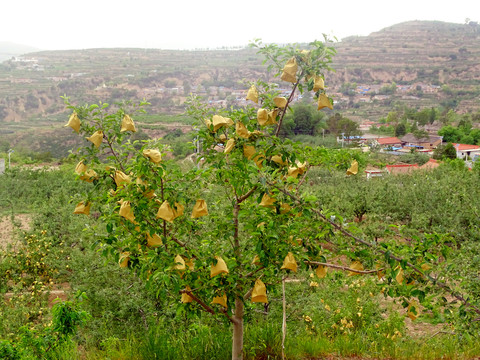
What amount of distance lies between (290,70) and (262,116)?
26cm

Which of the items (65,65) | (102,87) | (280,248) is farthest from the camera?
(65,65)

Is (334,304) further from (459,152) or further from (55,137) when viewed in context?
(55,137)

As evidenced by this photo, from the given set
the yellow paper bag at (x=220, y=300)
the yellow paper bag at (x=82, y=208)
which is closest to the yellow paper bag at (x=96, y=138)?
the yellow paper bag at (x=82, y=208)

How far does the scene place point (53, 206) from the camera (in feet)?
29.2

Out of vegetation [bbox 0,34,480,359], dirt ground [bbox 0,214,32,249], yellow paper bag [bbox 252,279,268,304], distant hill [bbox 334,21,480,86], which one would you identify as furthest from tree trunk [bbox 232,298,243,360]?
distant hill [bbox 334,21,480,86]

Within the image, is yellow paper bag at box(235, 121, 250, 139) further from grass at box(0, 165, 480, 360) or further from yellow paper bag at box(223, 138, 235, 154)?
grass at box(0, 165, 480, 360)

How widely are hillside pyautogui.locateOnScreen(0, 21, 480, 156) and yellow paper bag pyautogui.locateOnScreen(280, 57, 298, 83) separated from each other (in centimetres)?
3875

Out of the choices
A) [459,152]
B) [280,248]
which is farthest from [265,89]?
[459,152]

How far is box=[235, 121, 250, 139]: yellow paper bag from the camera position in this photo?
1.95m

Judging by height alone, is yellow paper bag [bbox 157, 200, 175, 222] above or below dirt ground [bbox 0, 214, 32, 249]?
above

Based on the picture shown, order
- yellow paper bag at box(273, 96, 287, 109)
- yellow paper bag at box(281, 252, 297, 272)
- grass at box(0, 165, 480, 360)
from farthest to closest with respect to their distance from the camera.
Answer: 1. grass at box(0, 165, 480, 360)
2. yellow paper bag at box(273, 96, 287, 109)
3. yellow paper bag at box(281, 252, 297, 272)

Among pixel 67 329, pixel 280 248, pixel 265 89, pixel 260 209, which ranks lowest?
pixel 67 329

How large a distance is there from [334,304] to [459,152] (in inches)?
1023

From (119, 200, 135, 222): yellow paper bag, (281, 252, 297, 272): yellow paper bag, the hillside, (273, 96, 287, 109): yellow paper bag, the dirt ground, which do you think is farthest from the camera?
the hillside
